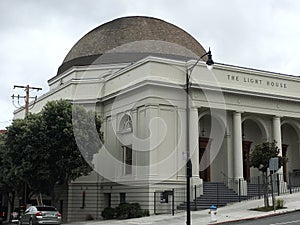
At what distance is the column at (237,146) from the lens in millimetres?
33719

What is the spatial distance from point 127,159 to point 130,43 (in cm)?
1198

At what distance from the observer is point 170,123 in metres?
31.9

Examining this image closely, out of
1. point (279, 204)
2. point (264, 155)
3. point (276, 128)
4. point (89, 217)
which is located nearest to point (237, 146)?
point (276, 128)

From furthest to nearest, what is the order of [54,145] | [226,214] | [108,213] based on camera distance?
[108,213] < [54,145] < [226,214]

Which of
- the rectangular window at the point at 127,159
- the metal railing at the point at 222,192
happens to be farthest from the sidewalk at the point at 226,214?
the rectangular window at the point at 127,159

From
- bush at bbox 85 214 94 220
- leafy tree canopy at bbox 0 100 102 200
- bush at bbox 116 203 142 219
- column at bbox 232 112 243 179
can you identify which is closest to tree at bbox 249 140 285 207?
column at bbox 232 112 243 179

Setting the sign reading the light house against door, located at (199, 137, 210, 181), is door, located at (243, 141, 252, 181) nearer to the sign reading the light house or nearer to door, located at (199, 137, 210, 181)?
door, located at (199, 137, 210, 181)

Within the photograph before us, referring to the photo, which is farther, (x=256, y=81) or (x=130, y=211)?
(x=256, y=81)

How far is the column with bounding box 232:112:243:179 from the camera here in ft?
111

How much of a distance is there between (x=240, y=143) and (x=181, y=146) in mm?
4718

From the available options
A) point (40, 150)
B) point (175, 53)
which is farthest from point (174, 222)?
point (175, 53)

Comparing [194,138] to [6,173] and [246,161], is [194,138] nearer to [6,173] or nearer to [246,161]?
[246,161]

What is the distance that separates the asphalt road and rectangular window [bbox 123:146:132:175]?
1269 cm

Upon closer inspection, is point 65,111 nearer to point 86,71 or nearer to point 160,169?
point 160,169
